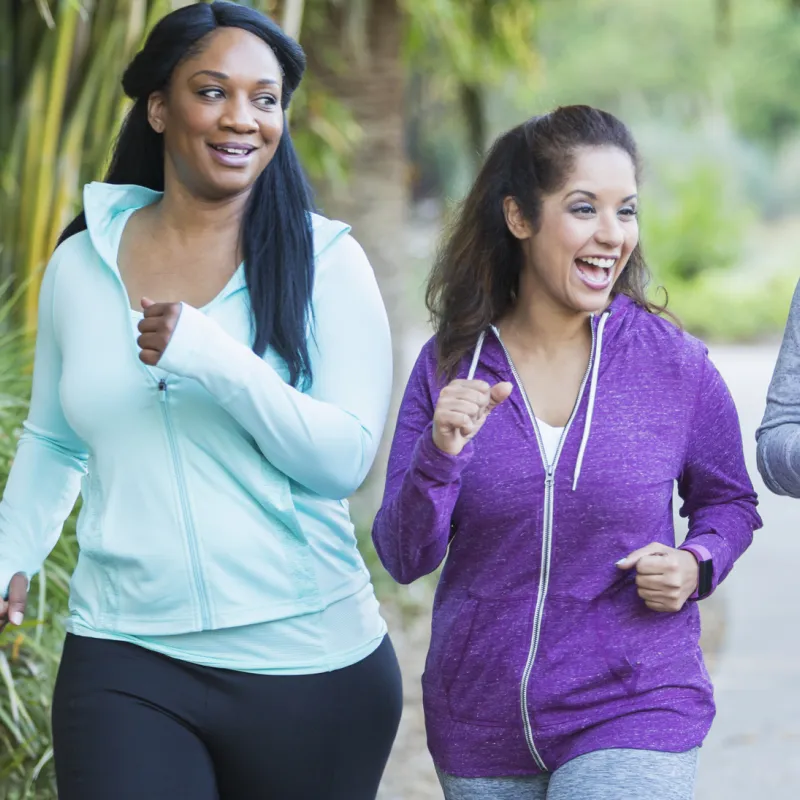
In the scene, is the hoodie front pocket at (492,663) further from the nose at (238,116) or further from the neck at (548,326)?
the nose at (238,116)

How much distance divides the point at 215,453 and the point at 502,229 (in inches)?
33.7

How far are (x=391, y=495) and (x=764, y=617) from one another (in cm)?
611

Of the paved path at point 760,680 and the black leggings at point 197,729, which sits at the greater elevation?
the black leggings at point 197,729

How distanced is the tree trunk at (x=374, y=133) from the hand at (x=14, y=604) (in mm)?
5998

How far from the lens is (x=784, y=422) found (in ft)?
9.61

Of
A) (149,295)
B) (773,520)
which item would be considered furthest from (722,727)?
(773,520)

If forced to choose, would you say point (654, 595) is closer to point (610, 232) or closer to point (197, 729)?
point (610, 232)

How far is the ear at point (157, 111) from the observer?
9.66ft

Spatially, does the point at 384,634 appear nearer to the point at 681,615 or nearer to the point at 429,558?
the point at 429,558

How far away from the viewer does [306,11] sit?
8.66 m

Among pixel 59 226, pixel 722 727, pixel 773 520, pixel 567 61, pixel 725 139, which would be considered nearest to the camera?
pixel 59 226

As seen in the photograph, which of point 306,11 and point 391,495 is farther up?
point 306,11

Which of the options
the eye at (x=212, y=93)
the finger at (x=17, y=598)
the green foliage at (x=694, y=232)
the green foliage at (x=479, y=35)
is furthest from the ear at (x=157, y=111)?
the green foliage at (x=694, y=232)

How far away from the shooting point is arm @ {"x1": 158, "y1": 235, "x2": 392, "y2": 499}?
2.58 meters
